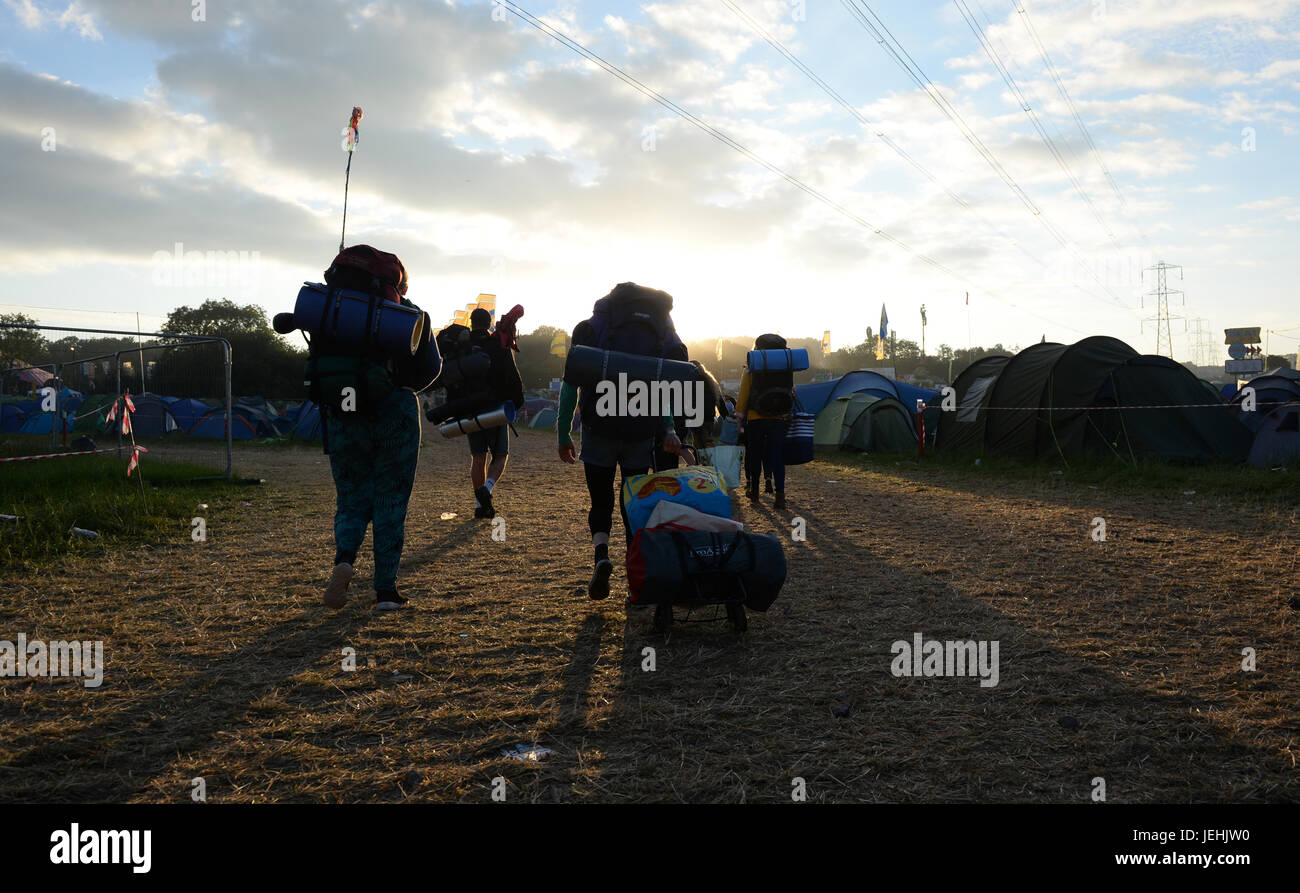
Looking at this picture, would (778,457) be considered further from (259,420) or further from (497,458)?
(259,420)

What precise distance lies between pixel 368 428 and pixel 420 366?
49 cm

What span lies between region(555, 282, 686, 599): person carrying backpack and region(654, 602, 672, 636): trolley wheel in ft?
1.44

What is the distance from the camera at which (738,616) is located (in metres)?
4.67

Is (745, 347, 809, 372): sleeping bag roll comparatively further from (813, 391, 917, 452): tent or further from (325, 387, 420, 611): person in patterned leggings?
(813, 391, 917, 452): tent

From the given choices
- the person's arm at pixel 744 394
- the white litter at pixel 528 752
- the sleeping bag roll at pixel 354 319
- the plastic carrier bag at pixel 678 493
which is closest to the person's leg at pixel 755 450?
the person's arm at pixel 744 394

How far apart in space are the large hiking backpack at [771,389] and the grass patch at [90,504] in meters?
6.37

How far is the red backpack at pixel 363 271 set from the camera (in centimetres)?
478

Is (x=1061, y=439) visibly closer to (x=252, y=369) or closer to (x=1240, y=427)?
(x=1240, y=427)

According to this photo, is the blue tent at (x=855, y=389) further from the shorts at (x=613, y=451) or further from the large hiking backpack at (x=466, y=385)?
the shorts at (x=613, y=451)

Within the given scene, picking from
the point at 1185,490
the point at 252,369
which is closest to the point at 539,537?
the point at 1185,490

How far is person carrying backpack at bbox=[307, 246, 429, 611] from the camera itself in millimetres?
4688

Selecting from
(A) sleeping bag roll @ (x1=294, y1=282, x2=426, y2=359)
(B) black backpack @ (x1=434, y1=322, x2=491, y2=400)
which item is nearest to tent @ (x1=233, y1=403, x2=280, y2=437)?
(B) black backpack @ (x1=434, y1=322, x2=491, y2=400)

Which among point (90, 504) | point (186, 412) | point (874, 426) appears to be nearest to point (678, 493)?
point (90, 504)

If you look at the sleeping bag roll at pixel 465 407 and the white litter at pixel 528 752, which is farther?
the sleeping bag roll at pixel 465 407
